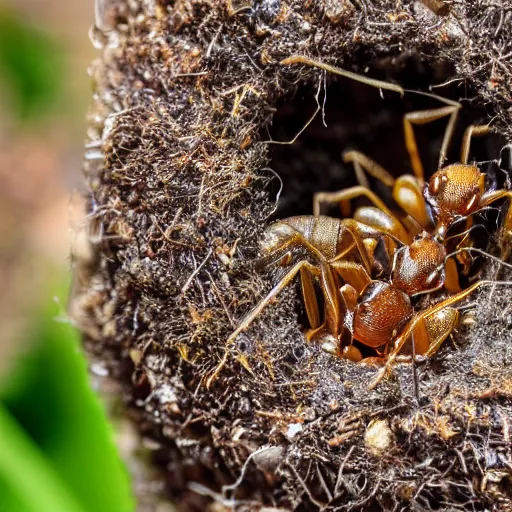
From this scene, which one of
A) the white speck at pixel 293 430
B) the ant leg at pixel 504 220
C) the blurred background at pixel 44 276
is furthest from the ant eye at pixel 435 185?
the blurred background at pixel 44 276

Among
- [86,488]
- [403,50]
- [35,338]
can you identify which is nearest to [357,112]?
[403,50]

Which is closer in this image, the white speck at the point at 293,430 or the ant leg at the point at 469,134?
the white speck at the point at 293,430

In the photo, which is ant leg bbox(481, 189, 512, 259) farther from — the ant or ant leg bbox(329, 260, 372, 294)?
ant leg bbox(329, 260, 372, 294)

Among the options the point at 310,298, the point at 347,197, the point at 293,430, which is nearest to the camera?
the point at 293,430

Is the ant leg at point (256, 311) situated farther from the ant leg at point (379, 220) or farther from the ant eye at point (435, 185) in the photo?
the ant eye at point (435, 185)

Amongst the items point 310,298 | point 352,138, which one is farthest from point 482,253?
point 352,138

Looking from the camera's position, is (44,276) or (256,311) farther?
(44,276)

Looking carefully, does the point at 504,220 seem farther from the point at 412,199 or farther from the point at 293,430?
the point at 293,430
